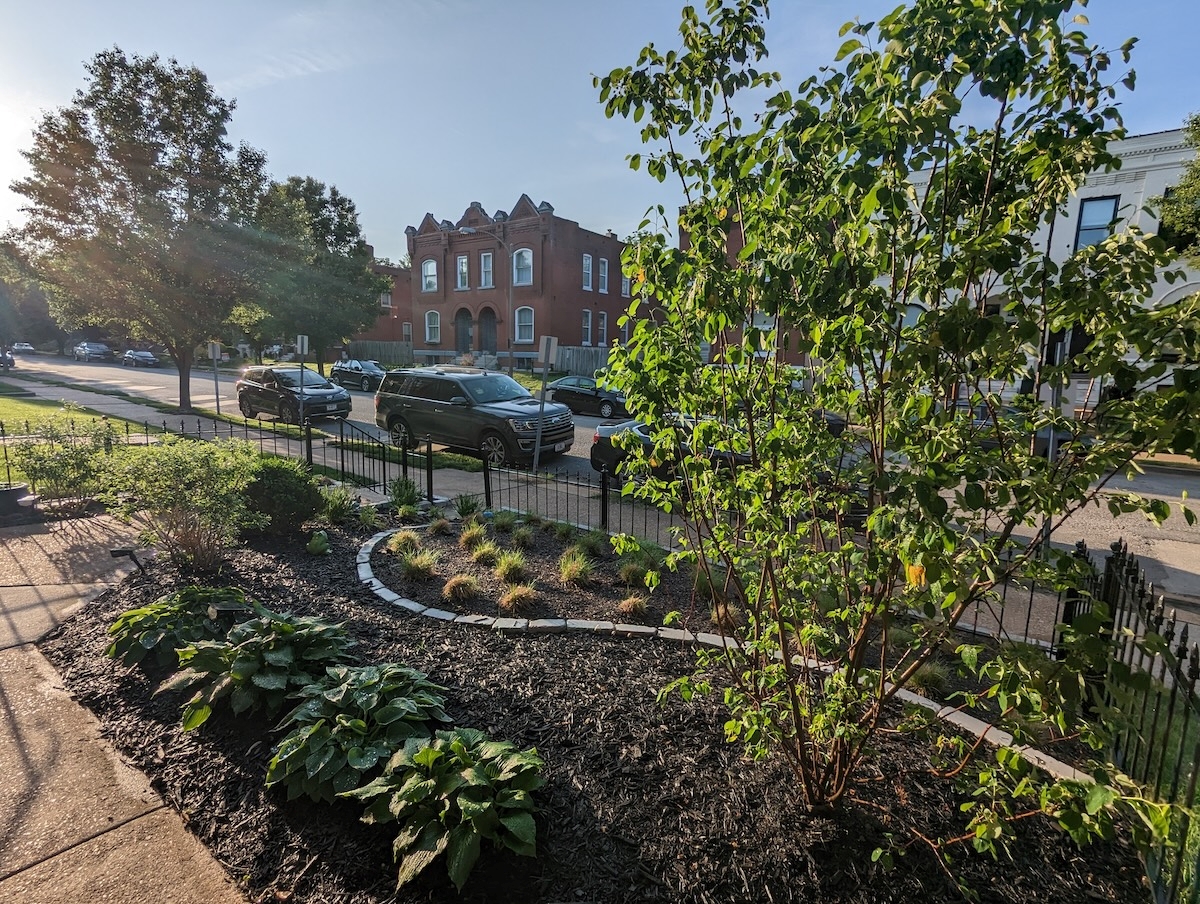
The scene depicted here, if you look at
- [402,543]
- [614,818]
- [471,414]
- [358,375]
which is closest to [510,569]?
[402,543]

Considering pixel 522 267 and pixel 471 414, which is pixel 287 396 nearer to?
pixel 471 414

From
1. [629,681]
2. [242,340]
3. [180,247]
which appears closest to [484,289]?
[180,247]

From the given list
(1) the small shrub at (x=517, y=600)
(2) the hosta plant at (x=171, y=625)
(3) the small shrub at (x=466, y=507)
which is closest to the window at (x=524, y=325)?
(3) the small shrub at (x=466, y=507)

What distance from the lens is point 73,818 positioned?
2.74 meters

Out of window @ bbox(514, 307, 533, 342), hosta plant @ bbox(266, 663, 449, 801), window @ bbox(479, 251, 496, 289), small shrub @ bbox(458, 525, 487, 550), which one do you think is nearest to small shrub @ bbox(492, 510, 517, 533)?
small shrub @ bbox(458, 525, 487, 550)

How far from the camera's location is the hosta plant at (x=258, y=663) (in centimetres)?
326

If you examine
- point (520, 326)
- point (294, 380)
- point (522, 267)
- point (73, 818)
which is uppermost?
point (522, 267)

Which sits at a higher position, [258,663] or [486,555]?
[258,663]

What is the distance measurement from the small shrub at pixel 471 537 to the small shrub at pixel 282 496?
1.78 metres

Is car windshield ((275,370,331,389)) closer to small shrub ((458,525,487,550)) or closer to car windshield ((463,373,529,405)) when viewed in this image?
car windshield ((463,373,529,405))

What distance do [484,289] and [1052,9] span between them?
1569 inches

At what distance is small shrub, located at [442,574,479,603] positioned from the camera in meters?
5.04

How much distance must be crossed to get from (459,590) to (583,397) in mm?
18822

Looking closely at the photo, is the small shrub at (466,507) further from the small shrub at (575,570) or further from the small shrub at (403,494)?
the small shrub at (575,570)
